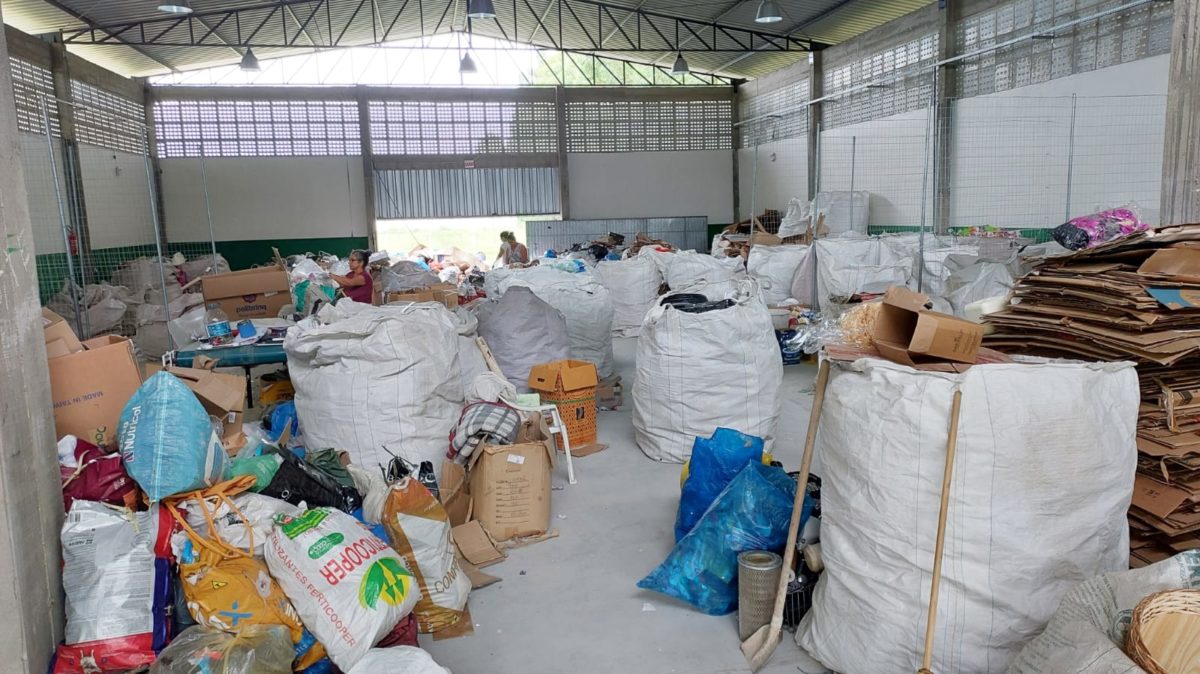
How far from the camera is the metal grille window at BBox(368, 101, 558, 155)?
13992mm

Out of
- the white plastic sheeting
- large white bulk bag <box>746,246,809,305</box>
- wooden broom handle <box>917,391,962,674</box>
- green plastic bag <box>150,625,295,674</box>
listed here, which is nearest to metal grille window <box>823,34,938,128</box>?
large white bulk bag <box>746,246,809,305</box>

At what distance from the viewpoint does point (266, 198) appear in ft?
44.7

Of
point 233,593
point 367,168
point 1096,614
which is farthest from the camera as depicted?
point 367,168

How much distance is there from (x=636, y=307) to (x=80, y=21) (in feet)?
25.4

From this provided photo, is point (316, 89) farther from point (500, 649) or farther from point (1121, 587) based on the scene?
point (1121, 587)

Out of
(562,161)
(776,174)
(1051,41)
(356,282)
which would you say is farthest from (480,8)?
(776,174)

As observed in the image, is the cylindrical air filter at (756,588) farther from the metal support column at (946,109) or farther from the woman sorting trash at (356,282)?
the metal support column at (946,109)

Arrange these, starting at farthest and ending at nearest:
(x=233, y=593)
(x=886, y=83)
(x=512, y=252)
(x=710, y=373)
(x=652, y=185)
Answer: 1. (x=652, y=185)
2. (x=512, y=252)
3. (x=886, y=83)
4. (x=710, y=373)
5. (x=233, y=593)

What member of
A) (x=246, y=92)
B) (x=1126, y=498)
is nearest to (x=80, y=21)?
(x=246, y=92)

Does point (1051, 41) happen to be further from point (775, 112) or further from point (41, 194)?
point (41, 194)

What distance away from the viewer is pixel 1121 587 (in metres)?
1.63

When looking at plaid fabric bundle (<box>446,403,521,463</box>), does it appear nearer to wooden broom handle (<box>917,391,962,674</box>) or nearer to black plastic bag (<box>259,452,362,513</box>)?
black plastic bag (<box>259,452,362,513</box>)

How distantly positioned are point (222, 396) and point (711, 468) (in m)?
1.95

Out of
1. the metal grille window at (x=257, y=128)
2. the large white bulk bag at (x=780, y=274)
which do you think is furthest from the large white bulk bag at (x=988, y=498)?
the metal grille window at (x=257, y=128)
